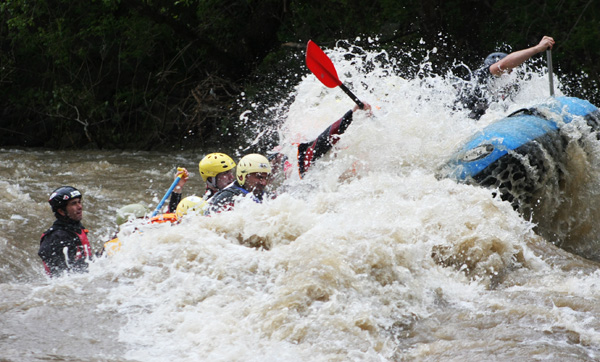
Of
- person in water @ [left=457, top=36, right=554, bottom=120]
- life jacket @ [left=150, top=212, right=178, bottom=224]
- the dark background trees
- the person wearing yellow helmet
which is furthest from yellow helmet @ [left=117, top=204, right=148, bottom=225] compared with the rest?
the dark background trees

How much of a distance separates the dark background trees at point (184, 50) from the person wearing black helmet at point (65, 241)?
7.19m

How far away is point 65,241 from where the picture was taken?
4621 millimetres

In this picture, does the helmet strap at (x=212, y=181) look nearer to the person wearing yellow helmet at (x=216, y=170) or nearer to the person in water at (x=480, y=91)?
the person wearing yellow helmet at (x=216, y=170)

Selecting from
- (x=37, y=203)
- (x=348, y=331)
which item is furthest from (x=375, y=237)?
(x=37, y=203)

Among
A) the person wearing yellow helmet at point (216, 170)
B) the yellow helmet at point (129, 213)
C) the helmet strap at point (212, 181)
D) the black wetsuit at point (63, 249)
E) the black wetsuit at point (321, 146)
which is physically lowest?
the black wetsuit at point (63, 249)

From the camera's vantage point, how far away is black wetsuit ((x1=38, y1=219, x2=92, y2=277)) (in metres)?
4.51

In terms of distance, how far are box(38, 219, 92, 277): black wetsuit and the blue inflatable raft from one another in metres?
2.79

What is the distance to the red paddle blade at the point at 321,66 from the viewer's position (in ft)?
19.4

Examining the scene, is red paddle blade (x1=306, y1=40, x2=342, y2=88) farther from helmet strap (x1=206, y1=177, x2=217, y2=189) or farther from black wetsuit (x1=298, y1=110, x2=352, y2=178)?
helmet strap (x1=206, y1=177, x2=217, y2=189)

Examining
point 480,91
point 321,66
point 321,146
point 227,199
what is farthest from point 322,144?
point 480,91

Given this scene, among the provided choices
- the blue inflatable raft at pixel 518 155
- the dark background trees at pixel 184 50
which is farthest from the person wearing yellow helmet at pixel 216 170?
the dark background trees at pixel 184 50

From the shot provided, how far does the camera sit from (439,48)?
11.4 m

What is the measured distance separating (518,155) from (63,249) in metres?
3.38

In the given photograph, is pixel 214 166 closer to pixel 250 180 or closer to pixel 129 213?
pixel 250 180
